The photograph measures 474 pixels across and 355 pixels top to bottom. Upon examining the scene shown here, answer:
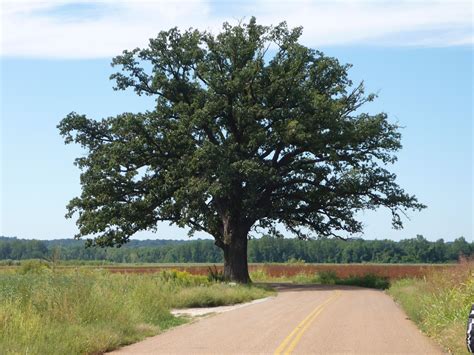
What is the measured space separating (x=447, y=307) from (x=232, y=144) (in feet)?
80.1

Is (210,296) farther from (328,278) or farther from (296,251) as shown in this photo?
(296,251)

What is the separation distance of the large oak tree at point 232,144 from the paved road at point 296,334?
16.5 meters

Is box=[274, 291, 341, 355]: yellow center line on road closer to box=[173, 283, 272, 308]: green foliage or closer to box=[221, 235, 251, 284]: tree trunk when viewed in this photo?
box=[173, 283, 272, 308]: green foliage

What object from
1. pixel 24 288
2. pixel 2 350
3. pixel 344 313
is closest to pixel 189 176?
pixel 344 313

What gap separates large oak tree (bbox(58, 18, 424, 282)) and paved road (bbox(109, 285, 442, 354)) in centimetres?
1649

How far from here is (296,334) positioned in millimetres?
19719

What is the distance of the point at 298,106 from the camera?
152ft

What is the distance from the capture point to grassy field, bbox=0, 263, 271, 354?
1571 centimetres

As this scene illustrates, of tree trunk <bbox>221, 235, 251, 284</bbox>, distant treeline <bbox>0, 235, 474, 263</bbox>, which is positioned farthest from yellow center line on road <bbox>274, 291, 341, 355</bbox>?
distant treeline <bbox>0, 235, 474, 263</bbox>

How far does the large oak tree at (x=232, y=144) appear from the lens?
4503 cm

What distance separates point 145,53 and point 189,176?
27.2 feet

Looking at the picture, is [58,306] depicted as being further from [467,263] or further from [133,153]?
[133,153]

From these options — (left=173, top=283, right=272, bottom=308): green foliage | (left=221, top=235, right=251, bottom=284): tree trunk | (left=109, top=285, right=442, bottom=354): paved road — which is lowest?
(left=109, top=285, right=442, bottom=354): paved road

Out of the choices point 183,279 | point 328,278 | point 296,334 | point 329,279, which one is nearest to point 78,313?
point 296,334
